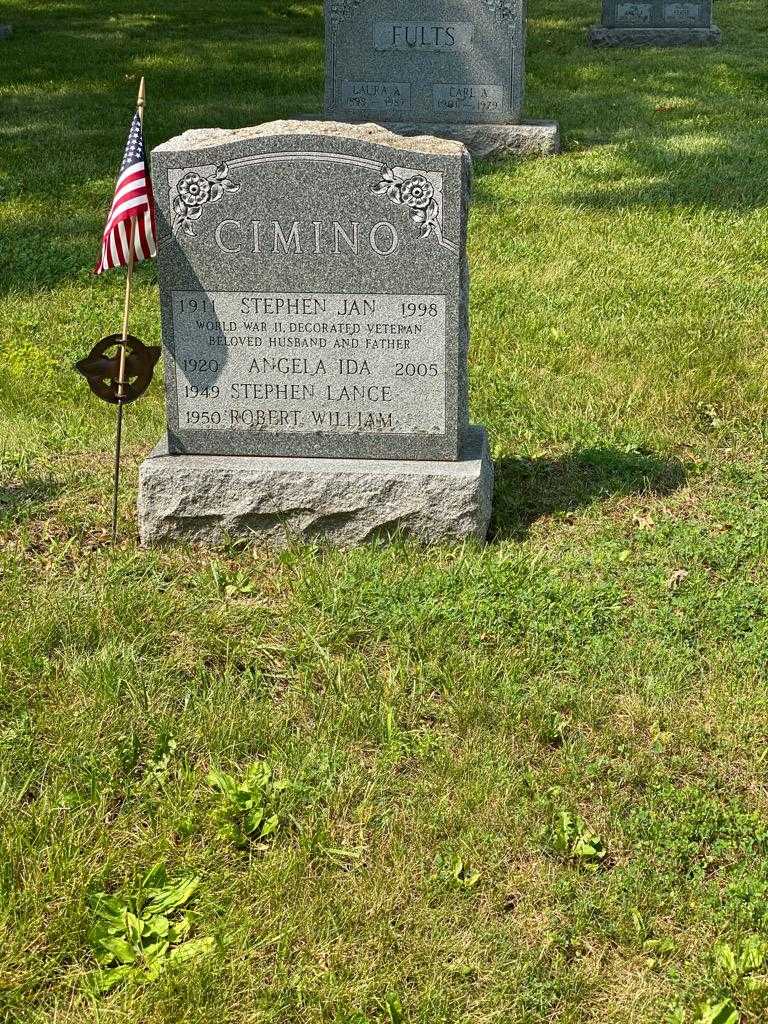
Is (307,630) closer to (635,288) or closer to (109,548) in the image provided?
(109,548)

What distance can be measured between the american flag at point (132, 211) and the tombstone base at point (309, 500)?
0.79 m

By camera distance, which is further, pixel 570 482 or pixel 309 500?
pixel 570 482

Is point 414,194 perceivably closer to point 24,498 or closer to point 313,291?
point 313,291

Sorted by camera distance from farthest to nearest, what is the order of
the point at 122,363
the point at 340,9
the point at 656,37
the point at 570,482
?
the point at 656,37, the point at 340,9, the point at 570,482, the point at 122,363

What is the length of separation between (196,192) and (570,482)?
1.97m

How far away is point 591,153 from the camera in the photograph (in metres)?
11.1

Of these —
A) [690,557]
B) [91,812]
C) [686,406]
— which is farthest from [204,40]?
[91,812]

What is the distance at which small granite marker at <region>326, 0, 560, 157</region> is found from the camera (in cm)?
1091

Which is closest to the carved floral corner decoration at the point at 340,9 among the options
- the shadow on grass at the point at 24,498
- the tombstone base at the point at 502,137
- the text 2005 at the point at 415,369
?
the tombstone base at the point at 502,137

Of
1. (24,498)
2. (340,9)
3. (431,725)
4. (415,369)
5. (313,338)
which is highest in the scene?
(340,9)

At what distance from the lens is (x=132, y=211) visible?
173 inches

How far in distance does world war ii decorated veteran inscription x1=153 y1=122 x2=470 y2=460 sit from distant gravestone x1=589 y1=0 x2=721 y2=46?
13.5 metres

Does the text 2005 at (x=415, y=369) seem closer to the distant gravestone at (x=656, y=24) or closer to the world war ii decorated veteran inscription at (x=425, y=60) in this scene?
the world war ii decorated veteran inscription at (x=425, y=60)

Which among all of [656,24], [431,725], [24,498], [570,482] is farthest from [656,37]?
[431,725]
